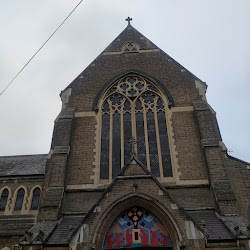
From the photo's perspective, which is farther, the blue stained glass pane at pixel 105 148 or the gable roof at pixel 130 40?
the gable roof at pixel 130 40

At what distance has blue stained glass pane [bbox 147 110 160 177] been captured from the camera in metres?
13.9

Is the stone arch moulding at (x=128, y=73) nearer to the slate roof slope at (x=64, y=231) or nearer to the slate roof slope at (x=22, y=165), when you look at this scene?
the slate roof slope at (x=22, y=165)

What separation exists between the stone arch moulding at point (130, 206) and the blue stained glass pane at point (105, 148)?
3.06m

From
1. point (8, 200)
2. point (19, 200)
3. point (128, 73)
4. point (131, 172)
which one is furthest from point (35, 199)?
point (128, 73)

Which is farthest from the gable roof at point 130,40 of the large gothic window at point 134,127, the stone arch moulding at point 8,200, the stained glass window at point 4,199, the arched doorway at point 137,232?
the arched doorway at point 137,232

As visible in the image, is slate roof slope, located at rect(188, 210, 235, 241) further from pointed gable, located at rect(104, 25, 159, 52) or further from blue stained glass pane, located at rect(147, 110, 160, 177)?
pointed gable, located at rect(104, 25, 159, 52)

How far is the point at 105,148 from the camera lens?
1473cm

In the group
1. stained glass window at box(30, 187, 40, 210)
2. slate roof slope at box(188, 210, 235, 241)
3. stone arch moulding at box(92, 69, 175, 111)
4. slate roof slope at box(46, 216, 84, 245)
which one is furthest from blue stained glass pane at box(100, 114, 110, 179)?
stained glass window at box(30, 187, 40, 210)

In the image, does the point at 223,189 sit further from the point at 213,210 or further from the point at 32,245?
the point at 32,245

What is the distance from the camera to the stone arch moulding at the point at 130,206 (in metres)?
10.2

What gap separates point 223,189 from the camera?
12.2 m

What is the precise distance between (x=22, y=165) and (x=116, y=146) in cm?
947

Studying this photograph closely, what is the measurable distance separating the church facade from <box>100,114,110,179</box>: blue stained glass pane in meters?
0.05

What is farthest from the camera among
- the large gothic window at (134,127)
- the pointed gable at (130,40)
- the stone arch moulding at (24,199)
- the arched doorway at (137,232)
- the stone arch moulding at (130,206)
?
the pointed gable at (130,40)
